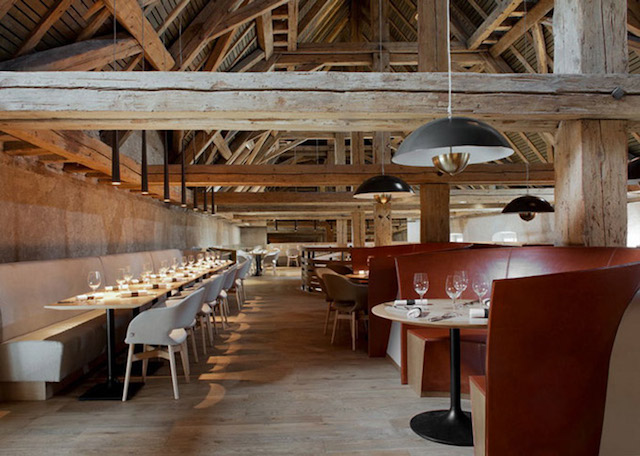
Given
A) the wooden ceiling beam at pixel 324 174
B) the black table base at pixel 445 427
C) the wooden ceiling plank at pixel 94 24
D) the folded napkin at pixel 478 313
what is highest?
the wooden ceiling plank at pixel 94 24

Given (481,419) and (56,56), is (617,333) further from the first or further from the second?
(56,56)

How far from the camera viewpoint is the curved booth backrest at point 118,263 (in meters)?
6.36

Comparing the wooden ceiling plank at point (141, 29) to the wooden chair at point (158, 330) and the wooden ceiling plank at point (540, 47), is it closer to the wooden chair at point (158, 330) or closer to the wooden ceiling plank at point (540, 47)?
the wooden chair at point (158, 330)

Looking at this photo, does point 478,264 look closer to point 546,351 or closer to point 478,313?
point 478,313

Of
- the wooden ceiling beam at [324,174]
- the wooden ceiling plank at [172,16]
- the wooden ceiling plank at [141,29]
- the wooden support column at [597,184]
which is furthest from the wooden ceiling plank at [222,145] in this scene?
the wooden support column at [597,184]

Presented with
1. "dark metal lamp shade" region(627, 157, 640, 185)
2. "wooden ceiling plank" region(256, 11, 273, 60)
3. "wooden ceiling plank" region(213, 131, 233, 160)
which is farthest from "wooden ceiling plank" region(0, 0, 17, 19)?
"dark metal lamp shade" region(627, 157, 640, 185)

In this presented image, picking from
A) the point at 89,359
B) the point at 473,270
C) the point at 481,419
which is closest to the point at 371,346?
the point at 473,270

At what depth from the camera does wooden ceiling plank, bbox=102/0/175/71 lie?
16.7 ft

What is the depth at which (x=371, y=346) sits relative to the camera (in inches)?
196

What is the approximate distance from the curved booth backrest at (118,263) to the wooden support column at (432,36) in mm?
4556

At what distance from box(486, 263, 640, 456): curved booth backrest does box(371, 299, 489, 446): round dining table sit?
0.46 meters

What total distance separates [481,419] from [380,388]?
1.66 metres

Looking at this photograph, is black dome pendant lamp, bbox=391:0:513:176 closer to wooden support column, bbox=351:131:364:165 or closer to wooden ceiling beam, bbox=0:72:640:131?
wooden ceiling beam, bbox=0:72:640:131

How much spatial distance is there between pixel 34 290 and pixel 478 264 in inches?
181
